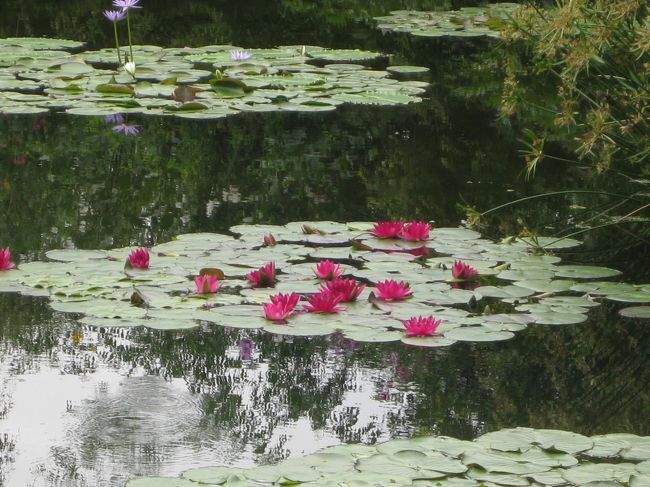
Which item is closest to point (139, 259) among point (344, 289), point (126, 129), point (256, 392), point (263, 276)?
point (263, 276)

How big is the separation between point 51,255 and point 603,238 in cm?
226

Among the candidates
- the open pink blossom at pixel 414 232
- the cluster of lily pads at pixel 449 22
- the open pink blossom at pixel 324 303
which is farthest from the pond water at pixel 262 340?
the cluster of lily pads at pixel 449 22

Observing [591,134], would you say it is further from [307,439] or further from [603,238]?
[307,439]

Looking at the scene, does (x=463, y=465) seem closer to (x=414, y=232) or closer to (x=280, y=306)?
(x=280, y=306)

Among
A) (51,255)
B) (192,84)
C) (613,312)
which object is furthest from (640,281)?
(192,84)

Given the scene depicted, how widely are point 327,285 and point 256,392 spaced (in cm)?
74

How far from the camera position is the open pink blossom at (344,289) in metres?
4.00

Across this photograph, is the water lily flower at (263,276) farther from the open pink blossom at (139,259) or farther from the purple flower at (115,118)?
the purple flower at (115,118)

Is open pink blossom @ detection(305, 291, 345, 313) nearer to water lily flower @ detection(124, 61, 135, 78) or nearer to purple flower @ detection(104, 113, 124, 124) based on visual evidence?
purple flower @ detection(104, 113, 124, 124)

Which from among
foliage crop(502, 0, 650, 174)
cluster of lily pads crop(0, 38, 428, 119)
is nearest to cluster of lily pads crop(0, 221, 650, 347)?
foliage crop(502, 0, 650, 174)

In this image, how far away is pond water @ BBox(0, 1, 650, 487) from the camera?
312 cm

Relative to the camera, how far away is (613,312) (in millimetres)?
4180

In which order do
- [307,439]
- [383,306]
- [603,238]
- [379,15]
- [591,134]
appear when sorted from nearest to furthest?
1. [307,439]
2. [383,306]
3. [591,134]
4. [603,238]
5. [379,15]

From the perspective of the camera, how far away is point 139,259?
426cm
